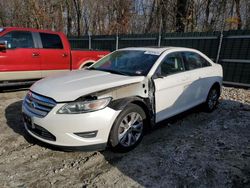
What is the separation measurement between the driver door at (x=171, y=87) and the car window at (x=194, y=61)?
0.22 metres

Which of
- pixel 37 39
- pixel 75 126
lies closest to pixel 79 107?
pixel 75 126

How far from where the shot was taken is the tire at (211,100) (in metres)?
5.56

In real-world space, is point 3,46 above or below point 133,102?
above

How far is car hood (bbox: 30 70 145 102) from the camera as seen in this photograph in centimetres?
321

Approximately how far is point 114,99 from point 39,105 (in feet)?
3.50

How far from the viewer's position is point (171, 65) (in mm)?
4410

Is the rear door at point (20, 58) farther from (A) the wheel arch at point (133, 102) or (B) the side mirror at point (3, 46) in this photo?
(A) the wheel arch at point (133, 102)

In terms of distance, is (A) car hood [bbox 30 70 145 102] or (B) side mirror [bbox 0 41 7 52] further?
(B) side mirror [bbox 0 41 7 52]

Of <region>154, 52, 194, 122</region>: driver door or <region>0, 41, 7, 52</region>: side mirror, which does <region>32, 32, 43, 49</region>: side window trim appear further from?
<region>154, 52, 194, 122</region>: driver door

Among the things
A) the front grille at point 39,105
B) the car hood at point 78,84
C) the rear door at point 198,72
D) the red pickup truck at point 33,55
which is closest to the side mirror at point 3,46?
the red pickup truck at point 33,55

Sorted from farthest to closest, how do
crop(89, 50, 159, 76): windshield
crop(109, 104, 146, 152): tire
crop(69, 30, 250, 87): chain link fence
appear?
crop(69, 30, 250, 87): chain link fence → crop(89, 50, 159, 76): windshield → crop(109, 104, 146, 152): tire

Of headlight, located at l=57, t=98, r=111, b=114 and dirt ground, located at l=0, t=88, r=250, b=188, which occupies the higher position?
headlight, located at l=57, t=98, r=111, b=114

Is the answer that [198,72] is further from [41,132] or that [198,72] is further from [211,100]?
[41,132]

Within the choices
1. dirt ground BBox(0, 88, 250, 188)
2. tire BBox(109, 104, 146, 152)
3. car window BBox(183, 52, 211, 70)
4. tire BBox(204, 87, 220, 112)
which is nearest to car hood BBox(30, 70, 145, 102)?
tire BBox(109, 104, 146, 152)
